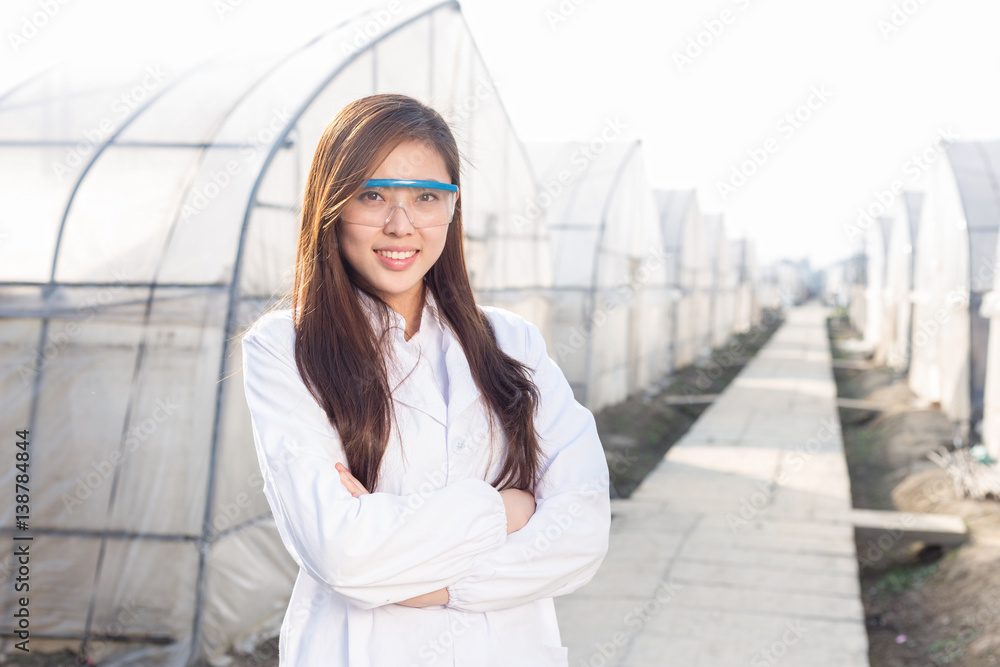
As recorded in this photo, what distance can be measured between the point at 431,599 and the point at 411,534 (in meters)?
0.16

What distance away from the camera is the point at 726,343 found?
1242 inches

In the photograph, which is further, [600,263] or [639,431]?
[600,263]

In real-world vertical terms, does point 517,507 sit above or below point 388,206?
below

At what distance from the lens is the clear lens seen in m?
1.74

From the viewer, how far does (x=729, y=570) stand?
251 inches

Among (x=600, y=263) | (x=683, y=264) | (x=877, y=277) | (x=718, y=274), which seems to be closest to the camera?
(x=600, y=263)

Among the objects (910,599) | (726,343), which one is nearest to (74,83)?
(910,599)

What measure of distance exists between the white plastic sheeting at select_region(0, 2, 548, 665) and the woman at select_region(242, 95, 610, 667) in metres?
3.35

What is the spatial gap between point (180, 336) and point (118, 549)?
4.24ft

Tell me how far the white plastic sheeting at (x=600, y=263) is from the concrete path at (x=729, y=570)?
6.60ft

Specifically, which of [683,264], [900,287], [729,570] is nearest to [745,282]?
[900,287]

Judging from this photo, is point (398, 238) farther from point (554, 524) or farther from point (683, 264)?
point (683, 264)

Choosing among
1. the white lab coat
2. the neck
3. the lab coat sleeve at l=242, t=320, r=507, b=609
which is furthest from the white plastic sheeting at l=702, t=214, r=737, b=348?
the lab coat sleeve at l=242, t=320, r=507, b=609

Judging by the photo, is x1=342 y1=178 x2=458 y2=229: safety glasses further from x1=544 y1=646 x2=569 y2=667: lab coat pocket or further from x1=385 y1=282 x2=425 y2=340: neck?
x1=544 y1=646 x2=569 y2=667: lab coat pocket
